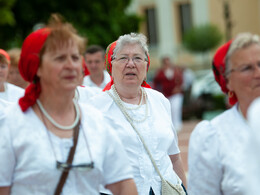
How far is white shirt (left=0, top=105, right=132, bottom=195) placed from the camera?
3.27m

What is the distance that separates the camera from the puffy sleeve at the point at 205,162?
11.2 feet

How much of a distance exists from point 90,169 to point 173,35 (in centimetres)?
4041

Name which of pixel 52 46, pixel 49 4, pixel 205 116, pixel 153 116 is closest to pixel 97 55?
pixel 153 116

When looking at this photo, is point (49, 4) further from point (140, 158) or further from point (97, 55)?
point (140, 158)

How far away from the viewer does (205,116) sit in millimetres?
20062

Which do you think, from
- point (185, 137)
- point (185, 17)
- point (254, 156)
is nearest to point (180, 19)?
point (185, 17)

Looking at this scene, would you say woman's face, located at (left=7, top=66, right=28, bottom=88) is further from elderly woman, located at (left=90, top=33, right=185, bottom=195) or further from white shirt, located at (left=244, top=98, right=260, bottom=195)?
white shirt, located at (left=244, top=98, right=260, bottom=195)

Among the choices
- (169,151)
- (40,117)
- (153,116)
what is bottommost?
(169,151)

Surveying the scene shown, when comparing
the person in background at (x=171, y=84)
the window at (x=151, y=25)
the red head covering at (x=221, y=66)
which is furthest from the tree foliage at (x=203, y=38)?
the red head covering at (x=221, y=66)

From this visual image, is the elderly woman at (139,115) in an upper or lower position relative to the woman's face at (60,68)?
lower

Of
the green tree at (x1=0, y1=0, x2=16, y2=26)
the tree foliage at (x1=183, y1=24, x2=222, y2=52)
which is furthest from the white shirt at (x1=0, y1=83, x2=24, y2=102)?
the tree foliage at (x1=183, y1=24, x2=222, y2=52)

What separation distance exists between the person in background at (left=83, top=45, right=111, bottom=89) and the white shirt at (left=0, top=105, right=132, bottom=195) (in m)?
4.52

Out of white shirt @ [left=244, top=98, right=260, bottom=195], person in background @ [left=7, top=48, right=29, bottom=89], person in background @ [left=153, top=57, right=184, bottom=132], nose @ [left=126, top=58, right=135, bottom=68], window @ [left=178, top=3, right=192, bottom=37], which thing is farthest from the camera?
window @ [left=178, top=3, right=192, bottom=37]

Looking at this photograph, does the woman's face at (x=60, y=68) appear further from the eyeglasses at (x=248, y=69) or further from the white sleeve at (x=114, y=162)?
the eyeglasses at (x=248, y=69)
